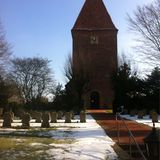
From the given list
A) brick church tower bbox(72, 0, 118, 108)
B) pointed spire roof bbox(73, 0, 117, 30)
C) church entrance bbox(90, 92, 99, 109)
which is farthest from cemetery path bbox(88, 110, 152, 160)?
pointed spire roof bbox(73, 0, 117, 30)

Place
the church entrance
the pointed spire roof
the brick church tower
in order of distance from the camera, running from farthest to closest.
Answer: the pointed spire roof, the brick church tower, the church entrance

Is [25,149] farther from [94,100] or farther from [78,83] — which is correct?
[94,100]

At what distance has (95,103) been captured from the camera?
6725 cm

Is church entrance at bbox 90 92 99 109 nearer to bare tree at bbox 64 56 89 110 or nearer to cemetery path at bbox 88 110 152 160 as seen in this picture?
bare tree at bbox 64 56 89 110

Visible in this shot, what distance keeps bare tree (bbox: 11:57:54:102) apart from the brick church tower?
7526mm

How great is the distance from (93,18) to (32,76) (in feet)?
44.8

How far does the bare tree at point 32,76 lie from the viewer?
227 ft

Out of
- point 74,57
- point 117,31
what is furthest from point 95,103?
point 117,31

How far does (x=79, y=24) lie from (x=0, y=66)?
120 feet

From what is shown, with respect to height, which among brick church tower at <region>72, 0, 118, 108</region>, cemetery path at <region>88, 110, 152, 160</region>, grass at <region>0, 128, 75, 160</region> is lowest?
grass at <region>0, 128, 75, 160</region>

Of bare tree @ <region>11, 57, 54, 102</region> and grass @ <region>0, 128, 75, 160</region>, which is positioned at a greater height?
bare tree @ <region>11, 57, 54, 102</region>

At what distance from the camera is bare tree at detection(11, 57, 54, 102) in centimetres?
6931

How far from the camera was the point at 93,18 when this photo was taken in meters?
71.6

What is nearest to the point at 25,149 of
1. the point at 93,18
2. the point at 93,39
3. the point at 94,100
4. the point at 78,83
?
the point at 78,83
